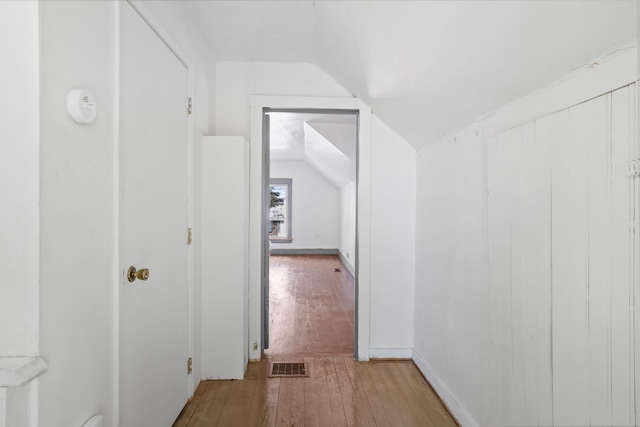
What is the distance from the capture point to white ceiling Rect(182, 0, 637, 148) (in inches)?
35.5

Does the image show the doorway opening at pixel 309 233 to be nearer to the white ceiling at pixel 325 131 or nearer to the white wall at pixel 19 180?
the white ceiling at pixel 325 131

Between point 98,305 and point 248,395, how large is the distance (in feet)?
4.03

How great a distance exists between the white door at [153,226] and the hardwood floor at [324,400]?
0.21 m

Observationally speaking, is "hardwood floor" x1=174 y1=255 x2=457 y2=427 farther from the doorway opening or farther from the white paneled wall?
the white paneled wall

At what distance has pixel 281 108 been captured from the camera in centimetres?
247

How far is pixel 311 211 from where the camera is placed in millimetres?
8047

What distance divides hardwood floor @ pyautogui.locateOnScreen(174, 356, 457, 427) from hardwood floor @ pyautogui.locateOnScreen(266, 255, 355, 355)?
13.2 inches

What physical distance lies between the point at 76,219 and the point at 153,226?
481mm

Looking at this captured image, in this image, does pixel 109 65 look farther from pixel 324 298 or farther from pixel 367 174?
→ pixel 324 298

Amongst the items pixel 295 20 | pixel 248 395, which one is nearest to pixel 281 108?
pixel 295 20

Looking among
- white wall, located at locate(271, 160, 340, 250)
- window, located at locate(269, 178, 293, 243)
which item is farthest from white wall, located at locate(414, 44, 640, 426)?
window, located at locate(269, 178, 293, 243)

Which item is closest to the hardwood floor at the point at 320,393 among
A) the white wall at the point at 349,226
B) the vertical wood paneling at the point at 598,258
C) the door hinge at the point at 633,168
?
the vertical wood paneling at the point at 598,258

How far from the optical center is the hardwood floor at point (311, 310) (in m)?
2.71

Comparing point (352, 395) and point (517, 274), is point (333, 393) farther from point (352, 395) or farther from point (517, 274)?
point (517, 274)
